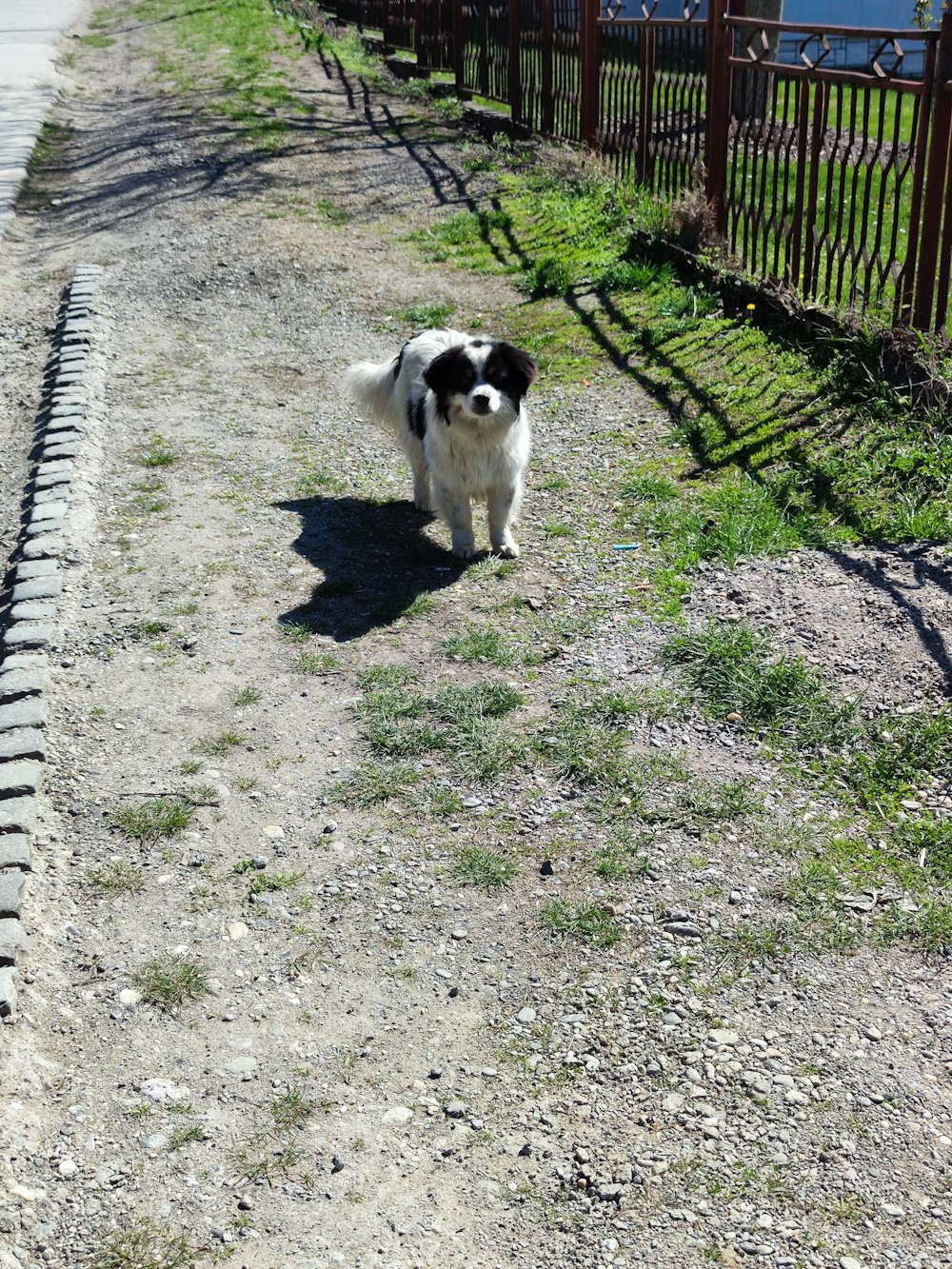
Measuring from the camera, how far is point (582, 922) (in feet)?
11.8

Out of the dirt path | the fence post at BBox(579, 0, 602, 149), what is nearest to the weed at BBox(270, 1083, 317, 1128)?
the dirt path

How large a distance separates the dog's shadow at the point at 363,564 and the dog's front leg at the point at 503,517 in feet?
0.66

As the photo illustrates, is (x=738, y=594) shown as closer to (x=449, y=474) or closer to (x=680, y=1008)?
(x=449, y=474)

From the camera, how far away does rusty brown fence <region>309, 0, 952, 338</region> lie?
259 inches

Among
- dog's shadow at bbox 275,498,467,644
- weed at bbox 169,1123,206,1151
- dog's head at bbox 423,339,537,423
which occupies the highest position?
dog's head at bbox 423,339,537,423

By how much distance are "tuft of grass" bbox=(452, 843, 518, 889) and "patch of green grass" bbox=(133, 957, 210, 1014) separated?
0.81 meters

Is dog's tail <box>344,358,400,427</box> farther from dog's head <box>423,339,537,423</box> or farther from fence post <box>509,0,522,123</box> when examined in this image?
fence post <box>509,0,522,123</box>

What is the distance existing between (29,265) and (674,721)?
26.8 feet

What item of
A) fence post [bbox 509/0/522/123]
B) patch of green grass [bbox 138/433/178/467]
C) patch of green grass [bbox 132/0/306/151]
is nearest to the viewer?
patch of green grass [bbox 138/433/178/467]

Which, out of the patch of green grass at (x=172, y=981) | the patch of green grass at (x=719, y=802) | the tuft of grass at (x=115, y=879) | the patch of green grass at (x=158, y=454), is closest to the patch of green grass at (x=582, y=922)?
the patch of green grass at (x=719, y=802)

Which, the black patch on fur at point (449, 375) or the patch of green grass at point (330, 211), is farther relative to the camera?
the patch of green grass at point (330, 211)

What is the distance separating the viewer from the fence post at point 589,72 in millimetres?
11133

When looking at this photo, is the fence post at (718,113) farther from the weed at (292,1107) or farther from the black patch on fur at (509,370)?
the weed at (292,1107)

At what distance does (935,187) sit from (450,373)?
2.80 m
